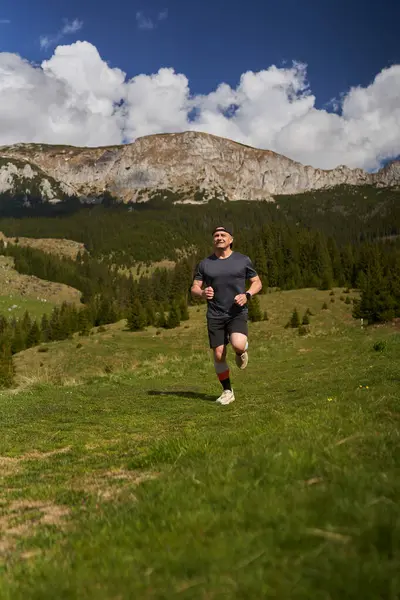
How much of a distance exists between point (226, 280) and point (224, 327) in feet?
4.07

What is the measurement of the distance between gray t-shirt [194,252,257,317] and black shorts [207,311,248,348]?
129mm

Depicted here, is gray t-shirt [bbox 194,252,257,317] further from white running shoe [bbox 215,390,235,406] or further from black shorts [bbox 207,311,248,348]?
white running shoe [bbox 215,390,235,406]

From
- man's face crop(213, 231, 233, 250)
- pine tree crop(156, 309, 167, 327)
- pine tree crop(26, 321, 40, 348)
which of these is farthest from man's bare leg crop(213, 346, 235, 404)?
pine tree crop(26, 321, 40, 348)

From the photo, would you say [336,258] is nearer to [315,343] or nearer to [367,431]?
[315,343]

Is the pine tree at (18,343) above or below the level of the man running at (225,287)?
below

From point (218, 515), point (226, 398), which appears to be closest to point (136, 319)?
point (226, 398)

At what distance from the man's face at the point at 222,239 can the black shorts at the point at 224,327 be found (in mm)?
1756

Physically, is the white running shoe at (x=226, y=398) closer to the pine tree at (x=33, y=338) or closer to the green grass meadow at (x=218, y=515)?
the green grass meadow at (x=218, y=515)


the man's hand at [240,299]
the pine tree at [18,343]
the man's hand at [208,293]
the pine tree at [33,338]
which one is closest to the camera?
the man's hand at [240,299]

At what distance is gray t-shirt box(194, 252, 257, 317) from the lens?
10.2m

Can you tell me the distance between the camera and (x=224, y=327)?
34.4 ft

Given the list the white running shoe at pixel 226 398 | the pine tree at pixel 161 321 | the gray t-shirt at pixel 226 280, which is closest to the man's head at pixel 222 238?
the gray t-shirt at pixel 226 280

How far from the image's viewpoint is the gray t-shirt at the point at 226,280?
33.3ft

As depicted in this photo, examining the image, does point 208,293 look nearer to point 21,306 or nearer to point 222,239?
point 222,239
